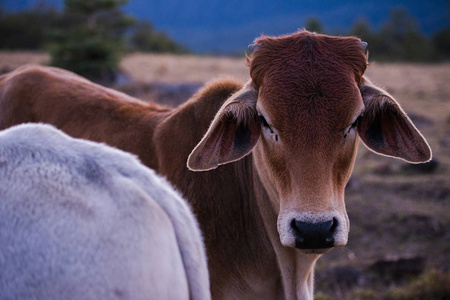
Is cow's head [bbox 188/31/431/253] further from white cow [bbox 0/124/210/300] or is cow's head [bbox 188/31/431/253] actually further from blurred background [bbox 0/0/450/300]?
white cow [bbox 0/124/210/300]

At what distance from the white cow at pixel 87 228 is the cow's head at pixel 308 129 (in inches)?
42.8

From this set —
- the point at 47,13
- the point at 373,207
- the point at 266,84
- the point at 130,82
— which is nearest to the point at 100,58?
the point at 130,82

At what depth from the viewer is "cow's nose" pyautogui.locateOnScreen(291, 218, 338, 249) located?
276 cm

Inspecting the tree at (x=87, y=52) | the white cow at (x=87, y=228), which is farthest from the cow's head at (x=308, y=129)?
the tree at (x=87, y=52)

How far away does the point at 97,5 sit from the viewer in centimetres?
2606

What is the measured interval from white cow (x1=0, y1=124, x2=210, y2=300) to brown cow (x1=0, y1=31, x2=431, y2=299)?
3.71 ft

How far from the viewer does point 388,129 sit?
11.2ft

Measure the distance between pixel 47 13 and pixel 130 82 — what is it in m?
39.8

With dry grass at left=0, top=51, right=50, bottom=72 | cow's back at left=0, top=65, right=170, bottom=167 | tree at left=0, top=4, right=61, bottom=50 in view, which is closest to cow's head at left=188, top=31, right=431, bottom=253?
cow's back at left=0, top=65, right=170, bottom=167

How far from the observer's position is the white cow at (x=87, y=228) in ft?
5.34

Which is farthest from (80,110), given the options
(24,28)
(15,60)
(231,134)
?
(24,28)

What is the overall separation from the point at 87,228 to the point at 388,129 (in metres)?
2.45

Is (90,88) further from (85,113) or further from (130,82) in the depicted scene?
(130,82)

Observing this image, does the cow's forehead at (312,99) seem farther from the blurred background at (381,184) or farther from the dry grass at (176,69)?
the dry grass at (176,69)
